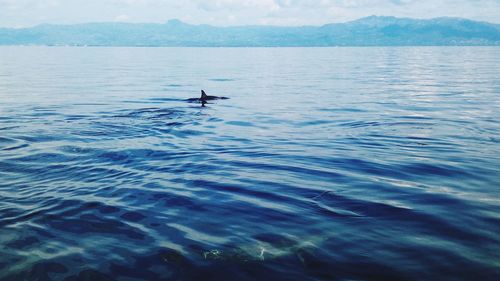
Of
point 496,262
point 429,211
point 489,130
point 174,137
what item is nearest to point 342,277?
point 496,262

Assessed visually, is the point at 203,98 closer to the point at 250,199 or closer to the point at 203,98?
the point at 203,98

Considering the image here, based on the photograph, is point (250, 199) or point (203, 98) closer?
point (250, 199)

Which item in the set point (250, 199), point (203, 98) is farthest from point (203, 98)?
point (250, 199)

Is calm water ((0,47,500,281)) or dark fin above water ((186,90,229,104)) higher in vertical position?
dark fin above water ((186,90,229,104))

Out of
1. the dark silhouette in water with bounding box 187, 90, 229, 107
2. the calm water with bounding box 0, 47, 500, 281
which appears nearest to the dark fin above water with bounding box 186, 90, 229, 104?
the dark silhouette in water with bounding box 187, 90, 229, 107

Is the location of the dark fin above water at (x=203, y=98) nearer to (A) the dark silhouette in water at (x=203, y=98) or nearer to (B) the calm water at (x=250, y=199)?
(A) the dark silhouette in water at (x=203, y=98)

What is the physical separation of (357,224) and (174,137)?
39.9ft

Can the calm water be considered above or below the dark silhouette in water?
below

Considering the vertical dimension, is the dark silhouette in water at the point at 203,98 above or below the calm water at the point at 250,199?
above

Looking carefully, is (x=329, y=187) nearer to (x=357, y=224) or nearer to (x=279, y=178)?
(x=279, y=178)

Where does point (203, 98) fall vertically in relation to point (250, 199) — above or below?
above

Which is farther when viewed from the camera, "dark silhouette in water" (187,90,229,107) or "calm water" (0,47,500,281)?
"dark silhouette in water" (187,90,229,107)

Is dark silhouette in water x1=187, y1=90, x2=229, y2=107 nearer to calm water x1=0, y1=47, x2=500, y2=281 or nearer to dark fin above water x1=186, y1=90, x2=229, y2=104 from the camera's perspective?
dark fin above water x1=186, y1=90, x2=229, y2=104

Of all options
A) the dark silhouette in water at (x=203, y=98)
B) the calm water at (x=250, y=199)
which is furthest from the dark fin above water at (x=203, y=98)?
the calm water at (x=250, y=199)
